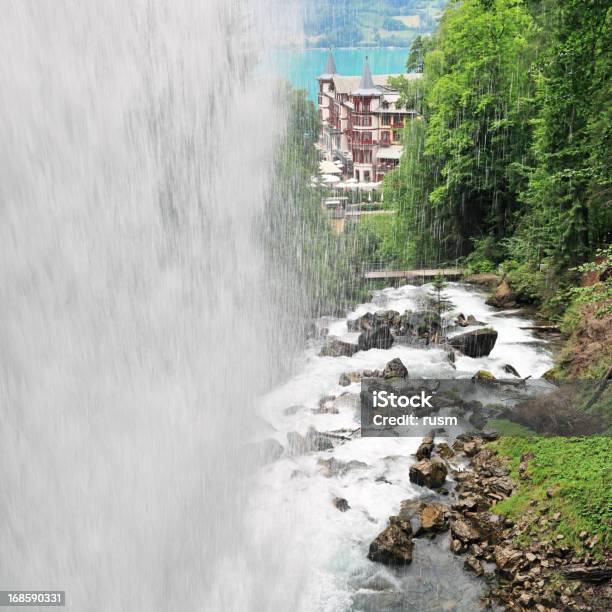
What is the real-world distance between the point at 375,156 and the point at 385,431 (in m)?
34.6

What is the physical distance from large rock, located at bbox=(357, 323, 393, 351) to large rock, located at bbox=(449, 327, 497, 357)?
7.39 feet

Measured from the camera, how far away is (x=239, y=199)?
18.8 m

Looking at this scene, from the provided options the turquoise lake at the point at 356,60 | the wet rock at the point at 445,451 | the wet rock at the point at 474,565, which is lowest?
the wet rock at the point at 474,565

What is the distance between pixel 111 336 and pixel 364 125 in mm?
38521

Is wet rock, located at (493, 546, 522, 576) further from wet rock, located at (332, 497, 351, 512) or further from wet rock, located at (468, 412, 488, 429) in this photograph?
wet rock, located at (468, 412, 488, 429)

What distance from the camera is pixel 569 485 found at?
10414 mm

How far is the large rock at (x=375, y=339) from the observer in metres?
19.8

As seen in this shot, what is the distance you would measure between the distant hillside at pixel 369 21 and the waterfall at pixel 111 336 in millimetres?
49593

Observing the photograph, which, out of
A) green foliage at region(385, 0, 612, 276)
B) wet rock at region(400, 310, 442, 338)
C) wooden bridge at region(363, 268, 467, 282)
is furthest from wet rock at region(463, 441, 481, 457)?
wooden bridge at region(363, 268, 467, 282)

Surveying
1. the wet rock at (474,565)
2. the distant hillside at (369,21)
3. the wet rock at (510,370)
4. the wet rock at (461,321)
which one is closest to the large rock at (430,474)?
the wet rock at (474,565)

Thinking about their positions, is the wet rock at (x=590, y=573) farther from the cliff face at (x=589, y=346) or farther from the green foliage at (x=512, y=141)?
the green foliage at (x=512, y=141)

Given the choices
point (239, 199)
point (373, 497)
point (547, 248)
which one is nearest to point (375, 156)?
point (547, 248)

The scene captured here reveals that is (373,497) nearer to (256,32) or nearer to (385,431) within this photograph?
(385,431)

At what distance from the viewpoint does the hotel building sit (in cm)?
4412
